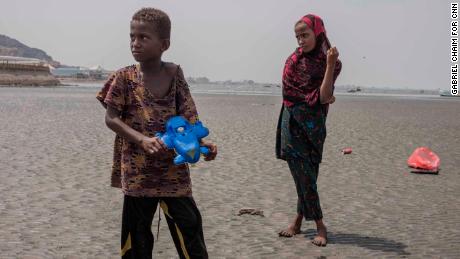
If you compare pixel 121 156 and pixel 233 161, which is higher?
pixel 121 156

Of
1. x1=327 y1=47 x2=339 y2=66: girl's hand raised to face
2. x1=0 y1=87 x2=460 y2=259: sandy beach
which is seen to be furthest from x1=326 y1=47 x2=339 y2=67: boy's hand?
x1=0 y1=87 x2=460 y2=259: sandy beach

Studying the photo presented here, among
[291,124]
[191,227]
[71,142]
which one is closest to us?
[191,227]

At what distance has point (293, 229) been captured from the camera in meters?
4.94

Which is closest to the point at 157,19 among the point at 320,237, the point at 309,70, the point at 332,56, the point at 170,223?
the point at 170,223

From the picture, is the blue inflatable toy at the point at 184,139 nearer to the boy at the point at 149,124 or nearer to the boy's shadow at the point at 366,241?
the boy at the point at 149,124

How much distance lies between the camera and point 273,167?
29.4 feet

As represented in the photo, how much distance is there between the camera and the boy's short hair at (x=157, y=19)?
291 centimetres

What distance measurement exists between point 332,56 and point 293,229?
154 centimetres

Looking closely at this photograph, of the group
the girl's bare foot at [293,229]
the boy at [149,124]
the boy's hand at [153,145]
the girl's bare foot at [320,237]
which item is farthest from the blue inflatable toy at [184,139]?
the girl's bare foot at [293,229]

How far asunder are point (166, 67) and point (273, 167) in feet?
19.8

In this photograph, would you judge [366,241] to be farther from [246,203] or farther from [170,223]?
[170,223]

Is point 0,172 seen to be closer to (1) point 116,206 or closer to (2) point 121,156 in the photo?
(1) point 116,206

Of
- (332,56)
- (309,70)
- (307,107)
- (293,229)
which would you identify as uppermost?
(332,56)

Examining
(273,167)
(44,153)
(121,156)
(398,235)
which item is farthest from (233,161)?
(121,156)
